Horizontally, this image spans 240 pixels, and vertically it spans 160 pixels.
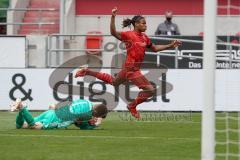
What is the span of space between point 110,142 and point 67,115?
2.43 metres

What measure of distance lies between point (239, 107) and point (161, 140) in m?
6.63

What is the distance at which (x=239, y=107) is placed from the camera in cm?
2062

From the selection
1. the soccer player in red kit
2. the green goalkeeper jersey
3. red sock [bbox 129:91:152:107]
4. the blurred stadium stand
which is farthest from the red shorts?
the blurred stadium stand

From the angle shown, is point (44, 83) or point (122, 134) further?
point (44, 83)

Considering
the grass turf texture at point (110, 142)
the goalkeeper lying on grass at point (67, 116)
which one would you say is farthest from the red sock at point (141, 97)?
the goalkeeper lying on grass at point (67, 116)

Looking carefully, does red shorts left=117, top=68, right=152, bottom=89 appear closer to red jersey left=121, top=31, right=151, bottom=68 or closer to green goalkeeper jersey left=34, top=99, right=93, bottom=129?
red jersey left=121, top=31, right=151, bottom=68

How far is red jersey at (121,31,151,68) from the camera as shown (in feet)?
59.7

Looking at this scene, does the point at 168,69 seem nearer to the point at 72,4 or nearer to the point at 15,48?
the point at 15,48

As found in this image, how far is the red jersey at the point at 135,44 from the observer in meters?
18.2

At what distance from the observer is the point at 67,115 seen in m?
16.2

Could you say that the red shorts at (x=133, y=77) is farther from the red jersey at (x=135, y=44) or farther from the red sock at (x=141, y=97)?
the red jersey at (x=135, y=44)

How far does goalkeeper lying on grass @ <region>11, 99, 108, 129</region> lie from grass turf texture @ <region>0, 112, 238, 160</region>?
7.3 inches

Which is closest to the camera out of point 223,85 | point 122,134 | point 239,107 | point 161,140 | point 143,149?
point 143,149

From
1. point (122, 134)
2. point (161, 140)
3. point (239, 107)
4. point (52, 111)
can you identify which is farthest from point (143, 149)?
point (239, 107)
